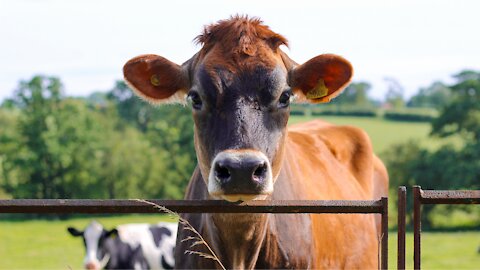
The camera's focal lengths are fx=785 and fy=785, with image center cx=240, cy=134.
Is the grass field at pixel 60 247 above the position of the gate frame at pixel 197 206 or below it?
below

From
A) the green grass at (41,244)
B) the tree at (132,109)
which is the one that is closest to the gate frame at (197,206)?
the green grass at (41,244)

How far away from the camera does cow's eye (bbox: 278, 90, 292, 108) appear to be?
415cm

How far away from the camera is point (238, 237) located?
14.1 ft

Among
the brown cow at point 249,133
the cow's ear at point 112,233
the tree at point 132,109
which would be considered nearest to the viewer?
the brown cow at point 249,133

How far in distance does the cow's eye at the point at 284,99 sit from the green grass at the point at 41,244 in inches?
1325

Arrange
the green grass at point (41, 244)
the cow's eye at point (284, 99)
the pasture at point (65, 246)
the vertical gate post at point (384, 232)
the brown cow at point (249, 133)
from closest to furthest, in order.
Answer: the vertical gate post at point (384, 232) < the brown cow at point (249, 133) < the cow's eye at point (284, 99) < the pasture at point (65, 246) < the green grass at point (41, 244)

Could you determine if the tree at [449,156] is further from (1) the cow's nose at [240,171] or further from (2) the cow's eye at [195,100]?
(1) the cow's nose at [240,171]

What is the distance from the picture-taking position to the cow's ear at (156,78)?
4578 mm

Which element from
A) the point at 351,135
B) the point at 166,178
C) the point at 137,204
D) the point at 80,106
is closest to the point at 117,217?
the point at 166,178

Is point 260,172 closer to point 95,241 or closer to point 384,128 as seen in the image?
point 95,241

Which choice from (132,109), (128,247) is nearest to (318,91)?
(128,247)

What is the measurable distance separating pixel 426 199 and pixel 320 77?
1.60m

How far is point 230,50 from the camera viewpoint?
4.20 metres

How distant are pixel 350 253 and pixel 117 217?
56.9m
